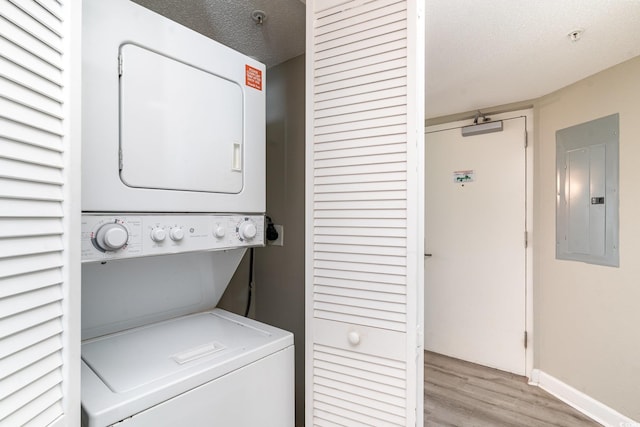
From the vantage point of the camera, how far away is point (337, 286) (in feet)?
4.02

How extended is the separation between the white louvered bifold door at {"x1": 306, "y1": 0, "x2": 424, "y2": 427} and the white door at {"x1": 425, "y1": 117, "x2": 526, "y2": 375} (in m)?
2.22

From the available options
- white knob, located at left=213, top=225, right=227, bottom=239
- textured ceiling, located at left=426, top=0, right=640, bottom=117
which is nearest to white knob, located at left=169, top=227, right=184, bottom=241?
white knob, located at left=213, top=225, right=227, bottom=239

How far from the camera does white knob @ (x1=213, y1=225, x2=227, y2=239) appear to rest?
1.22 meters

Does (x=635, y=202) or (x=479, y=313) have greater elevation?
(x=635, y=202)

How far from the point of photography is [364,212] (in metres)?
1.17

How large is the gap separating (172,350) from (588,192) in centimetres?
287

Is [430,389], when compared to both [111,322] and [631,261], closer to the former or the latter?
[631,261]

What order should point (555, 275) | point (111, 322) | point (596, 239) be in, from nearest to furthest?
1. point (111, 322)
2. point (596, 239)
3. point (555, 275)

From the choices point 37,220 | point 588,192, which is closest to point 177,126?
point 37,220

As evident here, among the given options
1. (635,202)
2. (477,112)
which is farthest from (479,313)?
(477,112)

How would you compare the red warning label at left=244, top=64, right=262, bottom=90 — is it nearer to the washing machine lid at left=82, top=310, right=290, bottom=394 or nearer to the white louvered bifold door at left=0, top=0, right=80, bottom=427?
the white louvered bifold door at left=0, top=0, right=80, bottom=427

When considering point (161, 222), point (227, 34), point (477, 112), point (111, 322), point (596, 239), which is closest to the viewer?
point (161, 222)

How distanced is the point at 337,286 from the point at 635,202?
7.16 ft

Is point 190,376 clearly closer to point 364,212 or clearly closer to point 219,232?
point 219,232
